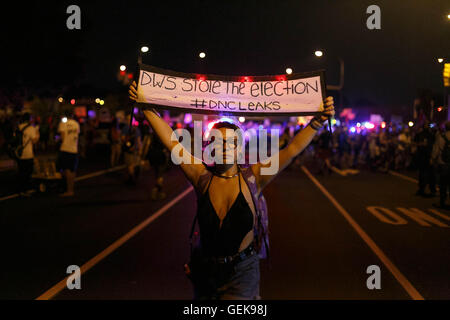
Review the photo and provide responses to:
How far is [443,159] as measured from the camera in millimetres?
13016

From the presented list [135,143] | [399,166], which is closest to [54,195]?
[135,143]

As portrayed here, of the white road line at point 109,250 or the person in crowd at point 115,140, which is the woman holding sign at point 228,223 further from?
the person in crowd at point 115,140

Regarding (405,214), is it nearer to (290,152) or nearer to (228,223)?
(290,152)

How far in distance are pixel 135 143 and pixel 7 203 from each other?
527 cm

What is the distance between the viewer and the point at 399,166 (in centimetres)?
2677

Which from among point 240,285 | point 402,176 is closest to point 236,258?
point 240,285

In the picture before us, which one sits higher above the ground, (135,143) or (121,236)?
(135,143)

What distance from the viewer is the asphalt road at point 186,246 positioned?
6387mm

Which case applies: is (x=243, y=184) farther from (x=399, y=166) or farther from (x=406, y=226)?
(x=399, y=166)

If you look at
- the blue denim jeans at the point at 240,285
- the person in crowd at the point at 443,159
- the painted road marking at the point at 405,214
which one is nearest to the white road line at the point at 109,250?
the blue denim jeans at the point at 240,285

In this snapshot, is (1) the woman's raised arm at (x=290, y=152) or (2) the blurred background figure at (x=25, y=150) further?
(2) the blurred background figure at (x=25, y=150)

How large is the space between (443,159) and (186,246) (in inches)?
282

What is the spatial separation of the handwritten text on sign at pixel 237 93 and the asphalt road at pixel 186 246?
57.1 inches

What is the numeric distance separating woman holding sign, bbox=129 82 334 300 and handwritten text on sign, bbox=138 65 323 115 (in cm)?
60
